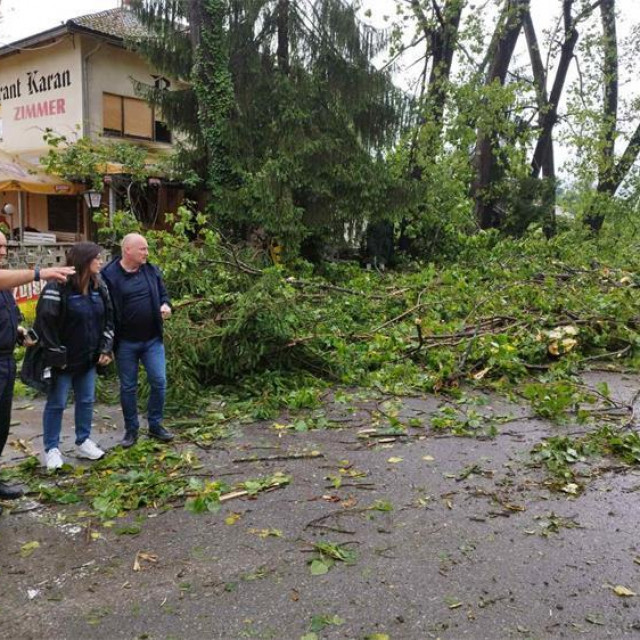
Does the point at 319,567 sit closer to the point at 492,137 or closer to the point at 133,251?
the point at 133,251

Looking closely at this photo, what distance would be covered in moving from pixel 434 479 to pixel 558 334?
151 inches

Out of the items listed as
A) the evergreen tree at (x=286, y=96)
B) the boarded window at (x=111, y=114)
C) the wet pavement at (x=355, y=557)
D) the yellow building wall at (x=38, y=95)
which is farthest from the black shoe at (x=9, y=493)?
the boarded window at (x=111, y=114)

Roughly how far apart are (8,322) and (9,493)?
1.09 m

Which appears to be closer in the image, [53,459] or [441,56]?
[53,459]

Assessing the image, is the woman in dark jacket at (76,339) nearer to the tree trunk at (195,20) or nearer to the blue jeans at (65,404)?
the blue jeans at (65,404)

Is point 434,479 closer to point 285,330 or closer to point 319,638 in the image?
point 319,638

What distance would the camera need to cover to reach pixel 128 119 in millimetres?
19891

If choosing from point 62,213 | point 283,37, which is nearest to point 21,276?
point 283,37

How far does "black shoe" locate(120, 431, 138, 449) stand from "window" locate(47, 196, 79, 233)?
1687 cm

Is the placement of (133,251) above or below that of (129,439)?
above

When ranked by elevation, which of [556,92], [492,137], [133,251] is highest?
[556,92]

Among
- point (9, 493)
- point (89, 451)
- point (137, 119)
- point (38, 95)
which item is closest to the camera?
point (9, 493)

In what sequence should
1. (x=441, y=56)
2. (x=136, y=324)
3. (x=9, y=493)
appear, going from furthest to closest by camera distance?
(x=441, y=56)
(x=136, y=324)
(x=9, y=493)

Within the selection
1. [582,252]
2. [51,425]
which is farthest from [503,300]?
[51,425]
